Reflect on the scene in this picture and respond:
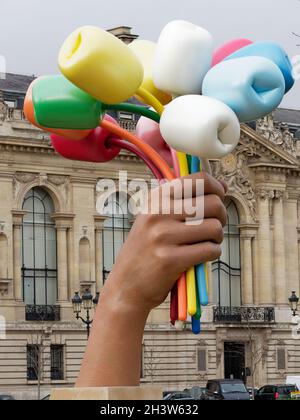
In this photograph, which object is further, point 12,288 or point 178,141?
point 12,288

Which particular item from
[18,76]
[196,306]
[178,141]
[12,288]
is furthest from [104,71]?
[18,76]

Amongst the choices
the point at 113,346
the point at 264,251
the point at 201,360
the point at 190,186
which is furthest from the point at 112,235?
the point at 113,346

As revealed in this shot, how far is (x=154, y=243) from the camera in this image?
83.4ft

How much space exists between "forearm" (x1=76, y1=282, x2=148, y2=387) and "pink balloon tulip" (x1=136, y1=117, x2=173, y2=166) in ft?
8.63

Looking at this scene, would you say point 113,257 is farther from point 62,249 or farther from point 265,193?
point 265,193

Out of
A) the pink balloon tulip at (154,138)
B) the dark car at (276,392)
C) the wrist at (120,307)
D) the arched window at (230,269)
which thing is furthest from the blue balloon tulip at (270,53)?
the arched window at (230,269)

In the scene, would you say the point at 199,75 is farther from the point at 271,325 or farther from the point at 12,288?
the point at 271,325

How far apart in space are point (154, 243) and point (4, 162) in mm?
50460

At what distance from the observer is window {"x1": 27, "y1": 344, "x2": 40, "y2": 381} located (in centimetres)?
7456

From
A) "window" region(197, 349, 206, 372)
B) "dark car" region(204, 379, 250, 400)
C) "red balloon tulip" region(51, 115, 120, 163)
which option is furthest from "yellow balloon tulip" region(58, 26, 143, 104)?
"window" region(197, 349, 206, 372)

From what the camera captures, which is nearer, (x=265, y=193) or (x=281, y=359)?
(x=265, y=193)

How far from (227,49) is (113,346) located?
4961mm

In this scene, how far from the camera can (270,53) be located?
86.4 ft

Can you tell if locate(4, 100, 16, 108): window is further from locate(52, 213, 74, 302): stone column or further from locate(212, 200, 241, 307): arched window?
locate(212, 200, 241, 307): arched window
